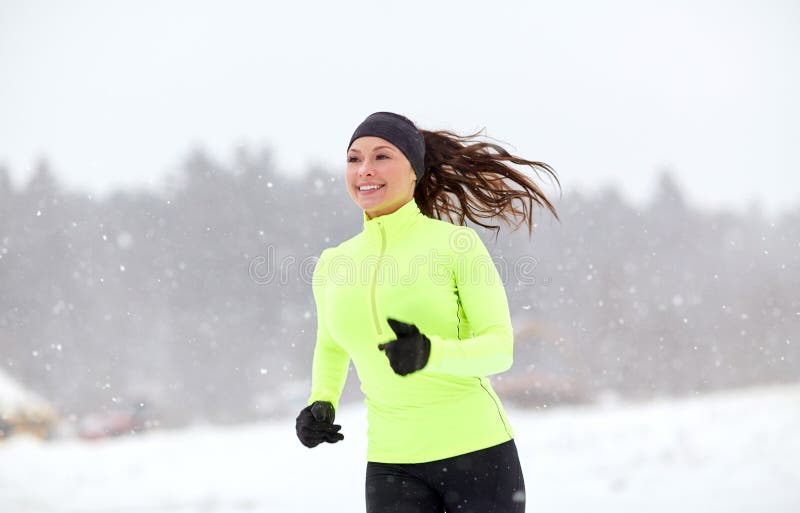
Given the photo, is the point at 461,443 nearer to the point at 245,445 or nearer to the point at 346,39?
the point at 245,445

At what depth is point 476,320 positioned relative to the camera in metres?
1.81

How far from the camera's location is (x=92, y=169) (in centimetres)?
2070

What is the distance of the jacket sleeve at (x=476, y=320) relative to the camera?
63.2 inches

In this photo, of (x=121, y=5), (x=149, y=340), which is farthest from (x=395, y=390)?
(x=121, y=5)

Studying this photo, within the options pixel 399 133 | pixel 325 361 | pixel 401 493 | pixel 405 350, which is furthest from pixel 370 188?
pixel 401 493

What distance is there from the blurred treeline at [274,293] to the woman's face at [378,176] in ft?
40.8

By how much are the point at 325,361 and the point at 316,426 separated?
23 cm

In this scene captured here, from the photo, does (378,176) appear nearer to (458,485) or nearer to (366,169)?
(366,169)

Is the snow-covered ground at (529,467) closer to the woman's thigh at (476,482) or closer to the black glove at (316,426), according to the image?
the black glove at (316,426)

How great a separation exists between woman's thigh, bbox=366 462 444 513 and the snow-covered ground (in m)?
3.89

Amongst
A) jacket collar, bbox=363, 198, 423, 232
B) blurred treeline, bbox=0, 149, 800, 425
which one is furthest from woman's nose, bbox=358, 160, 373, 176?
blurred treeline, bbox=0, 149, 800, 425

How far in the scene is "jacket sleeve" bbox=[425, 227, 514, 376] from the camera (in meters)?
1.60

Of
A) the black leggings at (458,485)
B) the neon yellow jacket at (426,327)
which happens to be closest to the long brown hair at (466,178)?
the neon yellow jacket at (426,327)

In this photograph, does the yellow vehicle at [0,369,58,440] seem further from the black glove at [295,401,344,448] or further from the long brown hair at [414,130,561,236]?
the long brown hair at [414,130,561,236]
